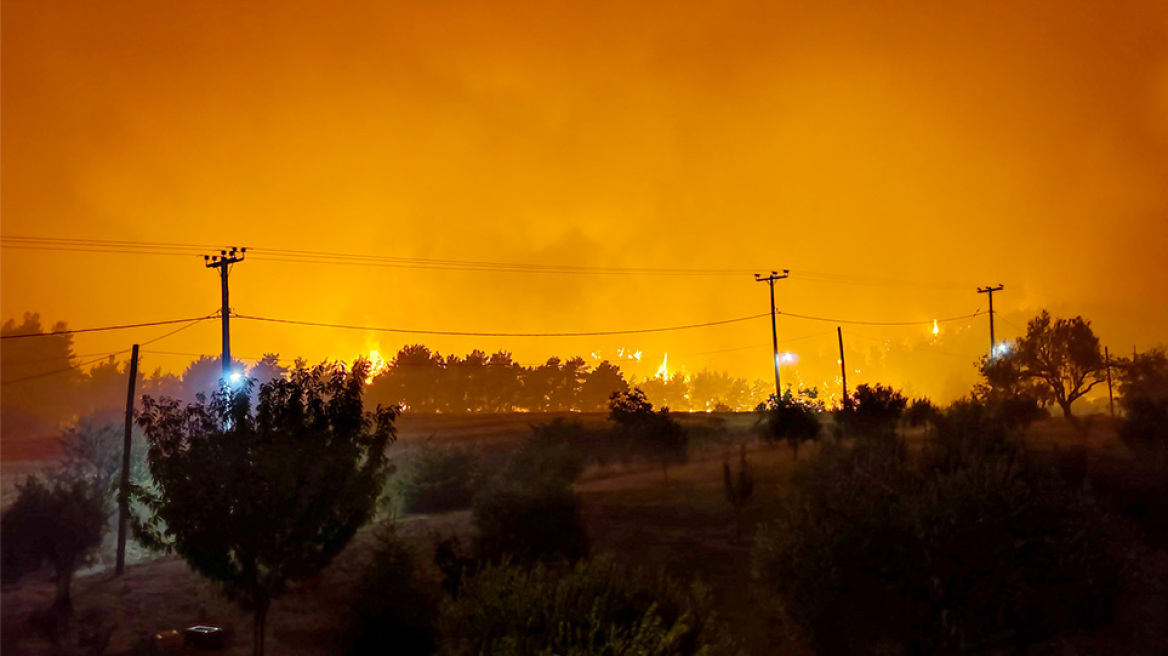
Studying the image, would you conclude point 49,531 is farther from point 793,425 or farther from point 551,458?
point 793,425

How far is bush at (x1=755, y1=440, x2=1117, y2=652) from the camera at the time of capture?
1138 inches

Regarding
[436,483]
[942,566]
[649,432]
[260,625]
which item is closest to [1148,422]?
[649,432]

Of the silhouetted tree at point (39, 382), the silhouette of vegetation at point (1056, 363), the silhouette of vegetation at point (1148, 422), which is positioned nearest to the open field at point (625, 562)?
the silhouette of vegetation at point (1148, 422)

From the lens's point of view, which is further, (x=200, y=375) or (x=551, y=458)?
(x=200, y=375)

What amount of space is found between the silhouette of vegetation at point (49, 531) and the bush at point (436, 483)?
602 inches

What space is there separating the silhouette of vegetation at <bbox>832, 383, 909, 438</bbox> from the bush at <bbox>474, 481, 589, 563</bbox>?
28.2 m

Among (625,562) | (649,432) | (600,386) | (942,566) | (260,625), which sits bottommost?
(625,562)

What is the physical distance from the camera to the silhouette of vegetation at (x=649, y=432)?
5834 centimetres

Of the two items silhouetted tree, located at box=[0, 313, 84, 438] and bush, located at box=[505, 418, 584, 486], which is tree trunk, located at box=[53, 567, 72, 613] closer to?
bush, located at box=[505, 418, 584, 486]

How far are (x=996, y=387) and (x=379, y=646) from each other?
81.9m

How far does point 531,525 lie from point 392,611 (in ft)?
22.7

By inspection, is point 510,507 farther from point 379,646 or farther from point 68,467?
point 68,467

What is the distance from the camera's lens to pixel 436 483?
50.6 m

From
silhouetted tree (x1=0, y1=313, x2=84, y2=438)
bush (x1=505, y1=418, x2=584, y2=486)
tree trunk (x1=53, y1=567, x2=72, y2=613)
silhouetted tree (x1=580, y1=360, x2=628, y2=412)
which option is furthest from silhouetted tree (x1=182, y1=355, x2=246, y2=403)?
tree trunk (x1=53, y1=567, x2=72, y2=613)
